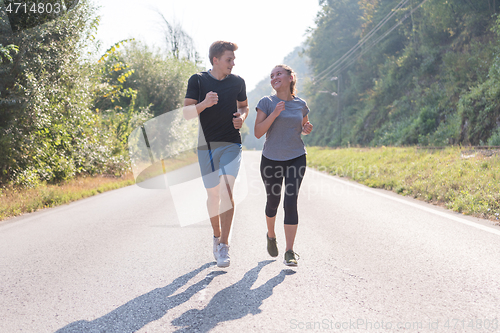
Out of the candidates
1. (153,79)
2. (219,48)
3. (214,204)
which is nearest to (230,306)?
(214,204)

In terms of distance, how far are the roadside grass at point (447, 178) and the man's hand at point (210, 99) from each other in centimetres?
487

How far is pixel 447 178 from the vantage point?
28.4ft

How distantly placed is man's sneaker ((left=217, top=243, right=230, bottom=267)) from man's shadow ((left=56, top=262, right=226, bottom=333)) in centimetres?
25

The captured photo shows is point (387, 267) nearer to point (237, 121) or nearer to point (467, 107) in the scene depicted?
point (237, 121)

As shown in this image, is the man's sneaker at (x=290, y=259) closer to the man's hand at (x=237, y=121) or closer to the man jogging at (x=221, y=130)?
the man jogging at (x=221, y=130)

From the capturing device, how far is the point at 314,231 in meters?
5.74

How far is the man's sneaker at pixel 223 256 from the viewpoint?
3.94m

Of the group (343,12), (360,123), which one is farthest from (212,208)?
(343,12)

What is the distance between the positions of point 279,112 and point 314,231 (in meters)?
2.53

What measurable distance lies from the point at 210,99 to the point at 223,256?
1.61 meters

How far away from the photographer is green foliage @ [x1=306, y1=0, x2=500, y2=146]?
20.3 m

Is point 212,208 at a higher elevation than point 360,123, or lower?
higher

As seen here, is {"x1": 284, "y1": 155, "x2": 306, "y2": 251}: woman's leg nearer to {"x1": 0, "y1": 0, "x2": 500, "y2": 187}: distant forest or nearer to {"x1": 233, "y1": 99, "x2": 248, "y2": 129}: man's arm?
{"x1": 233, "y1": 99, "x2": 248, "y2": 129}: man's arm

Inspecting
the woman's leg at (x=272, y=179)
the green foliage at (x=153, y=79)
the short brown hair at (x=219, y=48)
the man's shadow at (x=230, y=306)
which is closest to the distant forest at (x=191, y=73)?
the green foliage at (x=153, y=79)
